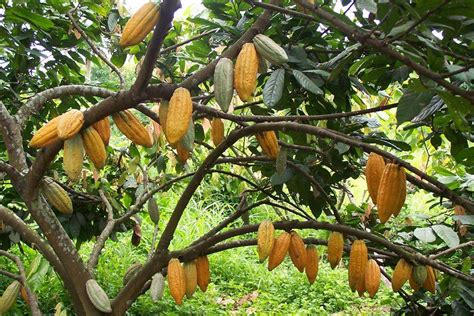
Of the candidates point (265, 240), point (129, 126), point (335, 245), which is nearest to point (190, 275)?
point (265, 240)

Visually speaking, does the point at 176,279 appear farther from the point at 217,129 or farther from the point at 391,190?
the point at 391,190

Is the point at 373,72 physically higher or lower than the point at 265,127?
higher

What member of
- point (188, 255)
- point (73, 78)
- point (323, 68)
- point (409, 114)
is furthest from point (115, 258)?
point (409, 114)

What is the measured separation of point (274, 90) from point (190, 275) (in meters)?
0.58

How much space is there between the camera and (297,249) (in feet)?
4.66

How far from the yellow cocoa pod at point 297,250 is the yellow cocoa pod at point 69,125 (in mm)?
630

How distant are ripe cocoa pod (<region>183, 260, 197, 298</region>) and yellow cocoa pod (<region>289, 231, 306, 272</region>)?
0.27 metres

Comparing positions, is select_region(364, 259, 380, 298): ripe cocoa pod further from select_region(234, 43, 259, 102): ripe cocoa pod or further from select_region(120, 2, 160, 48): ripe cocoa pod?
select_region(120, 2, 160, 48): ripe cocoa pod

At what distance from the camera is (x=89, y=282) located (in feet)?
4.47

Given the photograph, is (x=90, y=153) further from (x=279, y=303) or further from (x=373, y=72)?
(x=279, y=303)

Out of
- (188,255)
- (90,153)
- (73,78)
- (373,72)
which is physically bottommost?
(188,255)

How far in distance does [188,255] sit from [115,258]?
2884 mm

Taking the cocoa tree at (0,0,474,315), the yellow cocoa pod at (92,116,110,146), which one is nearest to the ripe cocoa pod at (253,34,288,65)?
the cocoa tree at (0,0,474,315)

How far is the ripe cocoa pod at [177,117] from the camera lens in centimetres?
100
